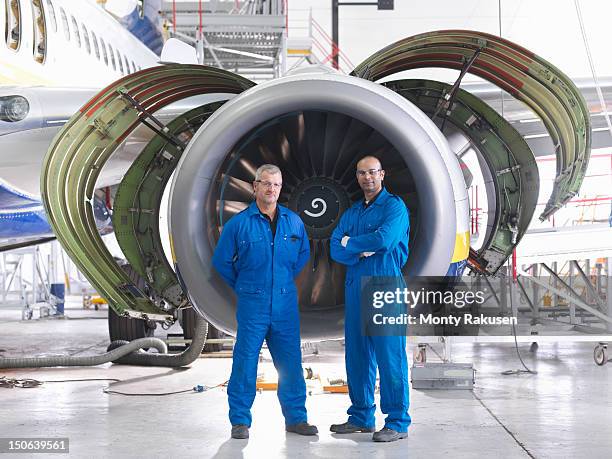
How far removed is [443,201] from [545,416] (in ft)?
6.32

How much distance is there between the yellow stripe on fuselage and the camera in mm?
3432

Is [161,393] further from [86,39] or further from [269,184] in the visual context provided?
[86,39]

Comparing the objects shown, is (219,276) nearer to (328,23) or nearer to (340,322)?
(340,322)

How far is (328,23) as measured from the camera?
72.5 ft

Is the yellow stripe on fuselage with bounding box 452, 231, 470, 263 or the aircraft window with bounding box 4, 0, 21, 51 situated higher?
the aircraft window with bounding box 4, 0, 21, 51

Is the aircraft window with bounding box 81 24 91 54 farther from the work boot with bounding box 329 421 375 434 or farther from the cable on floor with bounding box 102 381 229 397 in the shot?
the work boot with bounding box 329 421 375 434

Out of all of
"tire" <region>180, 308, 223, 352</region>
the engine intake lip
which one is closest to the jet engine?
the engine intake lip

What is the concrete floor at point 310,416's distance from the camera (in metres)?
3.78

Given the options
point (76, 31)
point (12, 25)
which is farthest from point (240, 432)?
point (76, 31)

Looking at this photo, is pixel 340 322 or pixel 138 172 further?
pixel 138 172

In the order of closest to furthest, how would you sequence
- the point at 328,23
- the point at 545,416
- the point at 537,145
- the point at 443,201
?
1. the point at 443,201
2. the point at 545,416
3. the point at 537,145
4. the point at 328,23

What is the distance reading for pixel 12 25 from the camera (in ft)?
20.5

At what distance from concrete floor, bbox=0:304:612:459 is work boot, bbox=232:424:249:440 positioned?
0.05 metres

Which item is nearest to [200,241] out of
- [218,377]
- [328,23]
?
[218,377]
